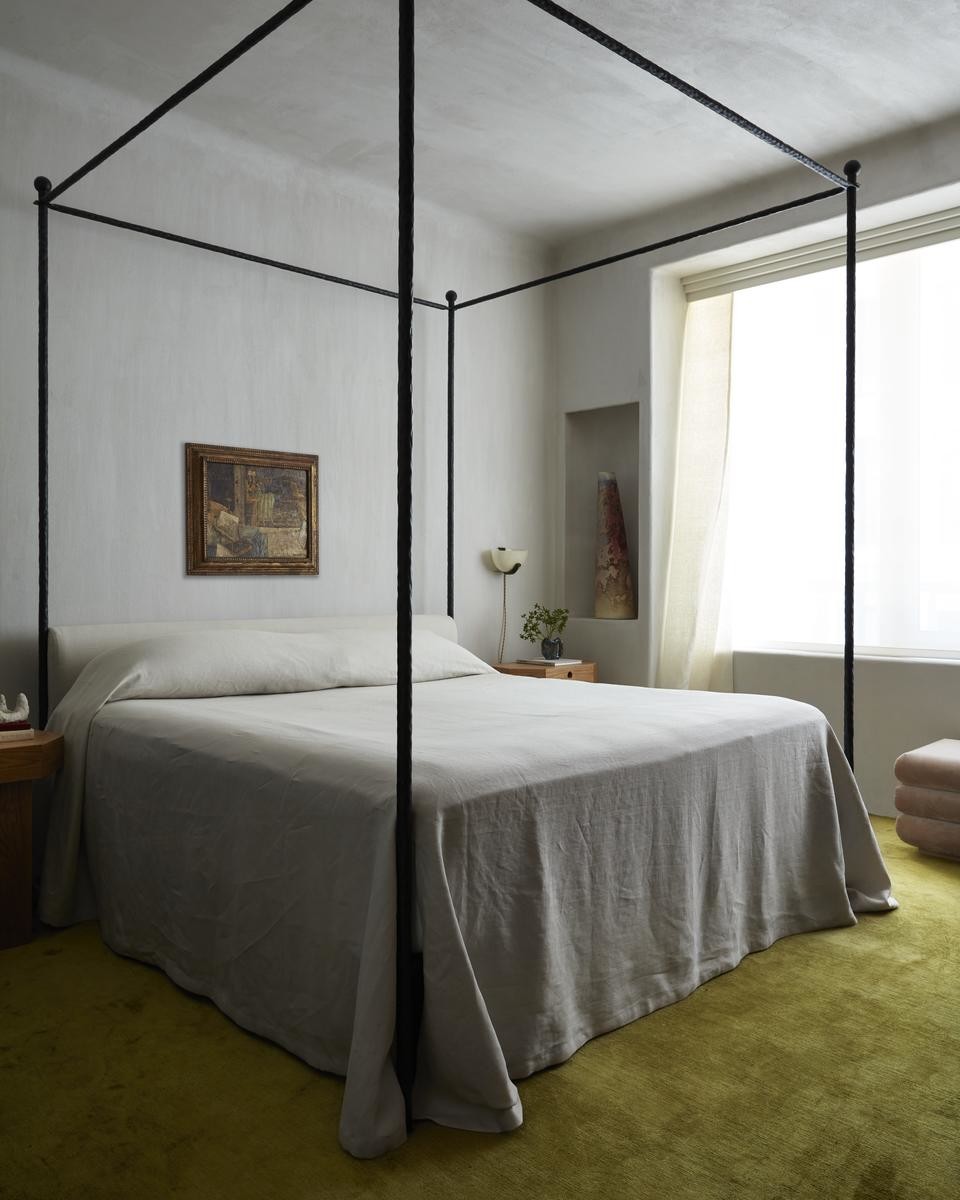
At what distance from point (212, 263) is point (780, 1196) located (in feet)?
12.1

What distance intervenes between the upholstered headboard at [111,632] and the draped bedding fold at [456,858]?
0.20 m

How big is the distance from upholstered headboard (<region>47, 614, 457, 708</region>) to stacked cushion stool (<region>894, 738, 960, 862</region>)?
2.15 metres

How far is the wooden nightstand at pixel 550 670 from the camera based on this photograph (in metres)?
4.78

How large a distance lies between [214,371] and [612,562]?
2292 mm

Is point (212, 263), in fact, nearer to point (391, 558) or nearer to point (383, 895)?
point (391, 558)

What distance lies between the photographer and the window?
171 inches

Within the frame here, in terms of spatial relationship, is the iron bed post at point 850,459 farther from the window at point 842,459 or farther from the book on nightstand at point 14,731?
the book on nightstand at point 14,731

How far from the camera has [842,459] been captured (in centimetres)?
464

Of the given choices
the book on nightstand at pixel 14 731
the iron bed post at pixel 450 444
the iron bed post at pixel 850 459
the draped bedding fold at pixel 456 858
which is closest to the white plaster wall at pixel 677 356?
the iron bed post at pixel 450 444

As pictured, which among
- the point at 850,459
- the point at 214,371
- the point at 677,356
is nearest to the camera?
the point at 850,459

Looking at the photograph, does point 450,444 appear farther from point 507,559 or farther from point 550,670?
point 550,670

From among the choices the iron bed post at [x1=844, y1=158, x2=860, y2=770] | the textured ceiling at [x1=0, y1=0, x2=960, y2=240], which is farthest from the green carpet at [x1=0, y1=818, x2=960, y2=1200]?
the textured ceiling at [x1=0, y1=0, x2=960, y2=240]

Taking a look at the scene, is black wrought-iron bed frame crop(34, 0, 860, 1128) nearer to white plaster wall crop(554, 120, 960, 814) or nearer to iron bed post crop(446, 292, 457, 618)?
white plaster wall crop(554, 120, 960, 814)

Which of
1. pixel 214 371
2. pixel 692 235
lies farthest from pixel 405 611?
pixel 214 371
